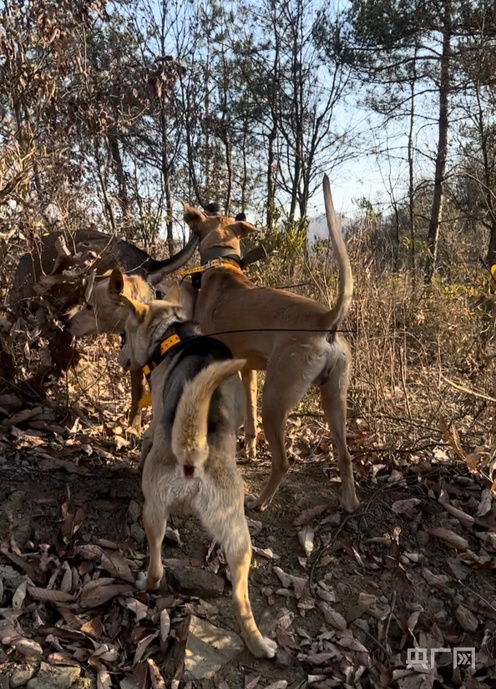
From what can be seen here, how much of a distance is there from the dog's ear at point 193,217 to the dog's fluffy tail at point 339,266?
7.70 feet

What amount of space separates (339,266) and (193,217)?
8.24 ft

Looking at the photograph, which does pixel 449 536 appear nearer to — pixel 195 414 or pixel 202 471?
pixel 202 471

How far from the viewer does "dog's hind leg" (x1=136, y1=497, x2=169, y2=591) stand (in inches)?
103

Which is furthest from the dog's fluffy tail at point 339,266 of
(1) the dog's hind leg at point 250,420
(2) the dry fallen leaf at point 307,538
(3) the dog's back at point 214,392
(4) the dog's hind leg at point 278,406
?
(2) the dry fallen leaf at point 307,538

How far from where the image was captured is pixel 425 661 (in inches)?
111

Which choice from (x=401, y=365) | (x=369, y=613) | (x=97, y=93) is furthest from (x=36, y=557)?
(x=97, y=93)

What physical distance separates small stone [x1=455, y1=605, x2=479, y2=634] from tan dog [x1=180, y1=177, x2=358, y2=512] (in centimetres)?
89

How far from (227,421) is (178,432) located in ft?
1.34

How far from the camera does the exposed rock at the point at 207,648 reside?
2582mm

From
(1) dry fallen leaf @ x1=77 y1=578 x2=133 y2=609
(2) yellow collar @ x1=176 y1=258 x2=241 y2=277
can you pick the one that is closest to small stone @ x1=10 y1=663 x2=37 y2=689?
(1) dry fallen leaf @ x1=77 y1=578 x2=133 y2=609

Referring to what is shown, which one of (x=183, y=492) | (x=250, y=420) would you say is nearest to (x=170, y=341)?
(x=183, y=492)

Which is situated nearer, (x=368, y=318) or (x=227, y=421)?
(x=227, y=421)

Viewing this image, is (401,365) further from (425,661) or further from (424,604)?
(425,661)

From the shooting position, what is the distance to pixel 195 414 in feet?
7.96
